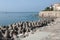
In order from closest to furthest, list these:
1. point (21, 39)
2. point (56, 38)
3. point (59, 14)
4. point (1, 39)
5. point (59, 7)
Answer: point (1, 39), point (21, 39), point (56, 38), point (59, 14), point (59, 7)

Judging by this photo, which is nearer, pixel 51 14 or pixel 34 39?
pixel 34 39

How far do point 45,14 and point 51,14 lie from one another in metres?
3.55

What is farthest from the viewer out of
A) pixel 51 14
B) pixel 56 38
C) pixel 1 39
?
pixel 51 14

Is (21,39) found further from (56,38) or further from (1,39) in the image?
(1,39)

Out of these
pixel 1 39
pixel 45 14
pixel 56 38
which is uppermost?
pixel 1 39

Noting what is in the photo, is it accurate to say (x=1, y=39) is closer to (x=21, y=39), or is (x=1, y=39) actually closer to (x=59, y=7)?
(x=21, y=39)

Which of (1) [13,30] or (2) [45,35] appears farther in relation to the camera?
(1) [13,30]

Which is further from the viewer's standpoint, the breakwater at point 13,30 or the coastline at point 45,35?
the coastline at point 45,35

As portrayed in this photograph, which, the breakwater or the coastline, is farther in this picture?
the coastline

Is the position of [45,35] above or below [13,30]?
below

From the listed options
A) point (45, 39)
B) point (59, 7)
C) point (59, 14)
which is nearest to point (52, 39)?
point (45, 39)

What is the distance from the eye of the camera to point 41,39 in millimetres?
11172

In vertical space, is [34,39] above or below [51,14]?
above

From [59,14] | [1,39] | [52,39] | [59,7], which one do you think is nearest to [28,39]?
[52,39]
